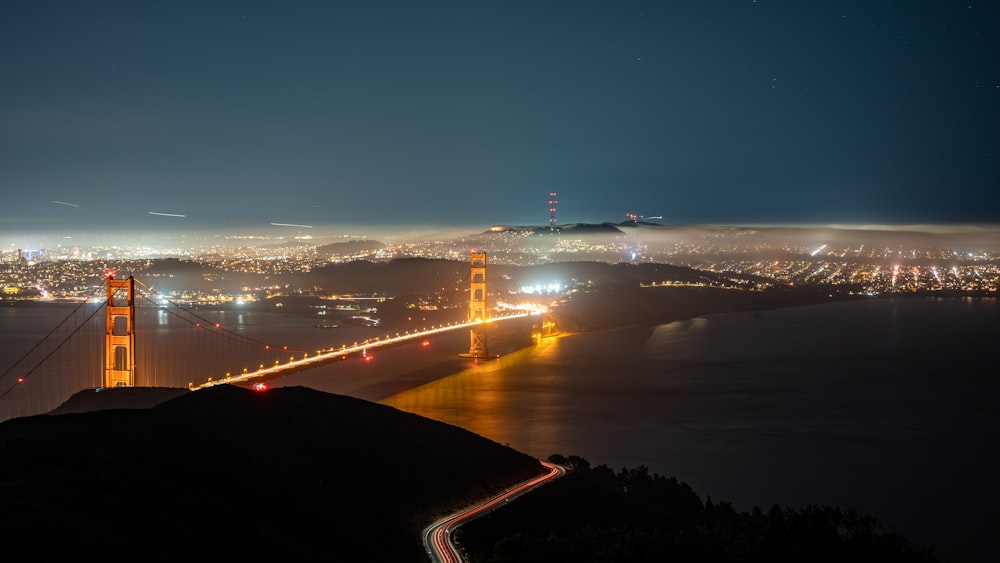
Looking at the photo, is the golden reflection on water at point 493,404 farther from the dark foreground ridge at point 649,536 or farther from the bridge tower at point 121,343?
the bridge tower at point 121,343

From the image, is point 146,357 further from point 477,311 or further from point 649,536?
point 649,536

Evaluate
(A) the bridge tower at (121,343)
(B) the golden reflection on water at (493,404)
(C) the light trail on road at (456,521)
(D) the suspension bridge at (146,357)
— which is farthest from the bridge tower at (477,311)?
(C) the light trail on road at (456,521)

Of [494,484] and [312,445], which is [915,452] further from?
[312,445]

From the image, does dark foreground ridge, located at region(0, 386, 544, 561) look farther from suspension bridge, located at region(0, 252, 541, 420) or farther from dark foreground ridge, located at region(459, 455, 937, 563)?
suspension bridge, located at region(0, 252, 541, 420)

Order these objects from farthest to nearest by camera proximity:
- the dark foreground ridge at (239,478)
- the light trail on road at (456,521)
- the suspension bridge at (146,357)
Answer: the suspension bridge at (146,357) → the light trail on road at (456,521) → the dark foreground ridge at (239,478)

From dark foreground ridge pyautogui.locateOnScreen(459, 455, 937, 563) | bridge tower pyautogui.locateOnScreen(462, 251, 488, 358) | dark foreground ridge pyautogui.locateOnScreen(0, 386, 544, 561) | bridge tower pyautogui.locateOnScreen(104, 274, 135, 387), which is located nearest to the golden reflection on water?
bridge tower pyautogui.locateOnScreen(462, 251, 488, 358)
